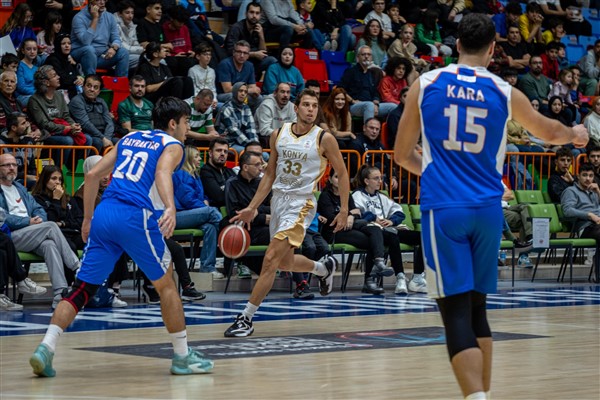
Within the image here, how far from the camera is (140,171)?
709 centimetres

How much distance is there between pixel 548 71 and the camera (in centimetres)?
2205

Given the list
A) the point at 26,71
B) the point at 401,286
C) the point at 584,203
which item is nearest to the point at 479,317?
the point at 401,286

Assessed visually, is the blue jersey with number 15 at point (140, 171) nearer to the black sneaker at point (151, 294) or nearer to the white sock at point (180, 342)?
the white sock at point (180, 342)

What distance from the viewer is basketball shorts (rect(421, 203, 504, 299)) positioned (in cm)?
498

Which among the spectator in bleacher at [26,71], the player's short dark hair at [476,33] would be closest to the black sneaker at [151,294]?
the spectator in bleacher at [26,71]

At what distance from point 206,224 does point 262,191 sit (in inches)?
133

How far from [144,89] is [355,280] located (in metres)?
3.80

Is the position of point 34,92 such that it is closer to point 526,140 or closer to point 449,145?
point 526,140

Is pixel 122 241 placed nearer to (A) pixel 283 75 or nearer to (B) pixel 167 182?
(B) pixel 167 182

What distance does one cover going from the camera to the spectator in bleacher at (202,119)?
15.3 metres

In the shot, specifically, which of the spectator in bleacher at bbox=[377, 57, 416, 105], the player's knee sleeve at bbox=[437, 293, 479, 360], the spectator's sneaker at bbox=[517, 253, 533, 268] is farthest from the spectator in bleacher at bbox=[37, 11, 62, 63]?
the player's knee sleeve at bbox=[437, 293, 479, 360]

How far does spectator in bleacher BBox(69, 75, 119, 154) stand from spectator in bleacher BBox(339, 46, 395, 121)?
4695mm

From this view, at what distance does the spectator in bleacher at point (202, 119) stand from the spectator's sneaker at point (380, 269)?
10.3ft

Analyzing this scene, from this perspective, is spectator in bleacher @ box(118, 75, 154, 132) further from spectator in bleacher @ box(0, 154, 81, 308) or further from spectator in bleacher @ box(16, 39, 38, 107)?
spectator in bleacher @ box(0, 154, 81, 308)
